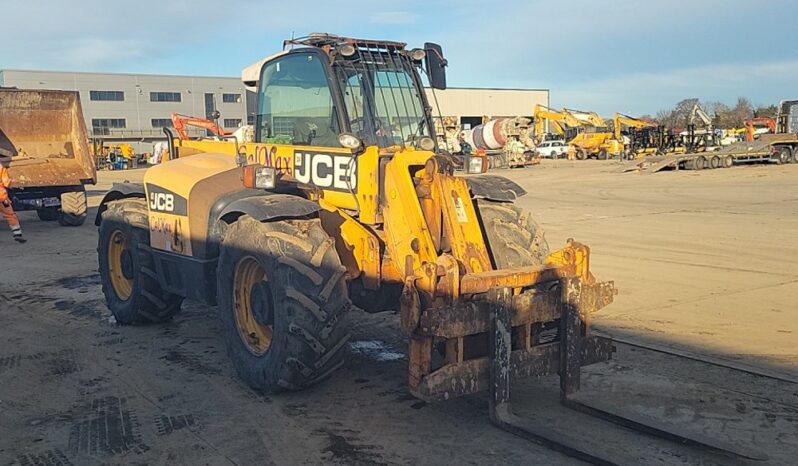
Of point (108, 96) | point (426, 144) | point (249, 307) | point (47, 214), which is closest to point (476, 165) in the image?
point (426, 144)

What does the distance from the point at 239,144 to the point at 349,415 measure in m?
3.08

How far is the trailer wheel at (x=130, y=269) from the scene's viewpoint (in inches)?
284

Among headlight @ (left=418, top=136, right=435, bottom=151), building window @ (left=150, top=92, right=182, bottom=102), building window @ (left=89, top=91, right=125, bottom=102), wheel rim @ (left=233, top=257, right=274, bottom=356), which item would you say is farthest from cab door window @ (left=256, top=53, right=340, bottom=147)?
building window @ (left=150, top=92, right=182, bottom=102)

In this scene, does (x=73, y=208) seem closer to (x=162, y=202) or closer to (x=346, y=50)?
(x=162, y=202)

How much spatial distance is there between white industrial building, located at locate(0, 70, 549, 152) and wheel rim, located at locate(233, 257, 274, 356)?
6177 centimetres

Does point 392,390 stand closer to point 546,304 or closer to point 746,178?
point 546,304

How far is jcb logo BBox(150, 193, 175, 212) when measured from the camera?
6586 mm

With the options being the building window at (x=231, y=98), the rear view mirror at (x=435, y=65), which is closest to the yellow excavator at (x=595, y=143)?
the building window at (x=231, y=98)

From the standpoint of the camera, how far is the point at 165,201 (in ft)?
22.0

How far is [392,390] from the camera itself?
5.40 m

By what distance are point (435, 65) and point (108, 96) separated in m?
70.9

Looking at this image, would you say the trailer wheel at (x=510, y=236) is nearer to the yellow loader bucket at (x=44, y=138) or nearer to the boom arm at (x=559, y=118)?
the yellow loader bucket at (x=44, y=138)

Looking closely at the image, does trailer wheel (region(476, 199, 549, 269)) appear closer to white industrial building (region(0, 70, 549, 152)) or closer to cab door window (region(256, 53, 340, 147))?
cab door window (region(256, 53, 340, 147))

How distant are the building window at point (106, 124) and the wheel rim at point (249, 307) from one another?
223 feet
